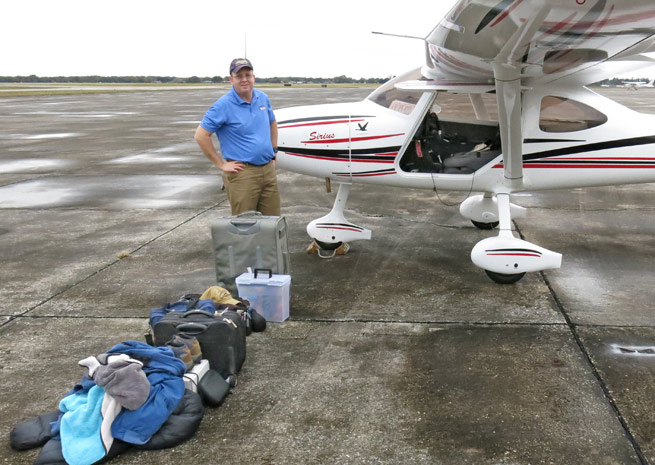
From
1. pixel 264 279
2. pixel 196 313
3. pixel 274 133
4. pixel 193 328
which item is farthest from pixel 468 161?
pixel 193 328

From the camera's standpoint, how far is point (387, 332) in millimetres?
4137

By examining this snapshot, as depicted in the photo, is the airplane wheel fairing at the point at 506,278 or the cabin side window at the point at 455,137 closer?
the airplane wheel fairing at the point at 506,278

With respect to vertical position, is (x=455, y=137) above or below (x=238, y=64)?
below

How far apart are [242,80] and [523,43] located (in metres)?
2.18

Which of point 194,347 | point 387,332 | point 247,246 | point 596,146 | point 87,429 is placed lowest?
point 387,332

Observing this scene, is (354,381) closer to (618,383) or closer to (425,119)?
(618,383)

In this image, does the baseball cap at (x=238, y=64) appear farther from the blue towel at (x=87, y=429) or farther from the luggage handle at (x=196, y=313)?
the blue towel at (x=87, y=429)

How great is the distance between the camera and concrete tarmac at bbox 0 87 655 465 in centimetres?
288

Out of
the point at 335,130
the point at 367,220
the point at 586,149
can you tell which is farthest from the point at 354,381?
the point at 367,220

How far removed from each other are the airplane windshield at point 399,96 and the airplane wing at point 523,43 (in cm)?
23

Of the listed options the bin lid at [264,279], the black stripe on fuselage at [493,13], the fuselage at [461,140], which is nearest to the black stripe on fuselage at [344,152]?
the fuselage at [461,140]

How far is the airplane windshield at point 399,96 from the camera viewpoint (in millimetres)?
5484

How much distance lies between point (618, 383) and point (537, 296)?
1.47m

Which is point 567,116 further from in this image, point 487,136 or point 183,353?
point 183,353
